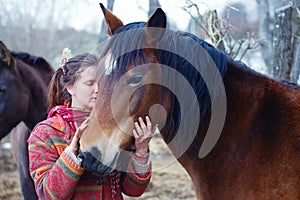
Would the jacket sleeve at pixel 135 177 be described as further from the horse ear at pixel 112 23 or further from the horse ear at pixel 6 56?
the horse ear at pixel 6 56

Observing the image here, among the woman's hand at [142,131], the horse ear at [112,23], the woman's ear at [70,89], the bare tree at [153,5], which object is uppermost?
the bare tree at [153,5]

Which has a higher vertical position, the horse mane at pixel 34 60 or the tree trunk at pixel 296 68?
the tree trunk at pixel 296 68

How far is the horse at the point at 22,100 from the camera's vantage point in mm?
3221

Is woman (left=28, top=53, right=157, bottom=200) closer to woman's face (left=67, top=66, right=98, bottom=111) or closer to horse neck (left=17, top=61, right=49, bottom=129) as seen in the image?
woman's face (left=67, top=66, right=98, bottom=111)

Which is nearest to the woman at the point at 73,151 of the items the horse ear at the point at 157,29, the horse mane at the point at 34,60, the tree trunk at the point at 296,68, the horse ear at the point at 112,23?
the horse ear at the point at 112,23

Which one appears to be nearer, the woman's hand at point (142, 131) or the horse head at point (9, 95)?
the woman's hand at point (142, 131)

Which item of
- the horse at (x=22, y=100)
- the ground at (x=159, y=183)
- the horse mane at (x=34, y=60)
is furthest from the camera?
the ground at (x=159, y=183)

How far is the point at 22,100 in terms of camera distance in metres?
3.28

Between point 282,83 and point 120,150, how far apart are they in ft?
2.78

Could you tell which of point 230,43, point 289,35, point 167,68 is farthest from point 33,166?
point 289,35

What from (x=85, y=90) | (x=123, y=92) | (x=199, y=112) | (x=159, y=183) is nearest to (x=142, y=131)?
(x=123, y=92)

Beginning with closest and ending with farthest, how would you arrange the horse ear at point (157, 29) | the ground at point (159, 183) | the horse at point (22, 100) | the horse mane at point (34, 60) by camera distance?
the horse ear at point (157, 29)
the horse at point (22, 100)
the horse mane at point (34, 60)
the ground at point (159, 183)

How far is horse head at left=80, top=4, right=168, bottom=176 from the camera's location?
5.31 ft

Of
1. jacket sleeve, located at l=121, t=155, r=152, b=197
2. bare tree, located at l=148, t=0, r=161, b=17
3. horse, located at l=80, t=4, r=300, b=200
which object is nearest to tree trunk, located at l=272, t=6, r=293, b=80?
bare tree, located at l=148, t=0, r=161, b=17
